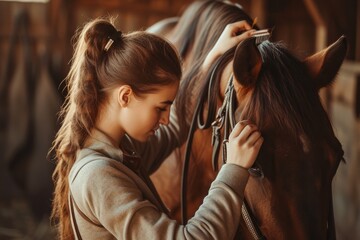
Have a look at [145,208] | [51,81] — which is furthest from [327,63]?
[51,81]

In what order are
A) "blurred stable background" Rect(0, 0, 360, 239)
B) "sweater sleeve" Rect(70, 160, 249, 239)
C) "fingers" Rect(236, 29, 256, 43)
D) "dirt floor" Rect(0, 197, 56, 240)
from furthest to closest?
"dirt floor" Rect(0, 197, 56, 240), "blurred stable background" Rect(0, 0, 360, 239), "fingers" Rect(236, 29, 256, 43), "sweater sleeve" Rect(70, 160, 249, 239)

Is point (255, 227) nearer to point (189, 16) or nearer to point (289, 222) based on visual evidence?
point (289, 222)

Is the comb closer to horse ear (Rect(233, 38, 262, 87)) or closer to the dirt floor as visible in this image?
horse ear (Rect(233, 38, 262, 87))

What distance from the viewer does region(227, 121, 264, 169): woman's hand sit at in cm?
113

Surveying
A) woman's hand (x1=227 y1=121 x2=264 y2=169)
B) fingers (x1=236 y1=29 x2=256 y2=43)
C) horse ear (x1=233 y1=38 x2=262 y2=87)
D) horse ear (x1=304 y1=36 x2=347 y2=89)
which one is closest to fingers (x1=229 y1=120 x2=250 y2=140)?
woman's hand (x1=227 y1=121 x2=264 y2=169)

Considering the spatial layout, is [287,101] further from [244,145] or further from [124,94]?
[124,94]

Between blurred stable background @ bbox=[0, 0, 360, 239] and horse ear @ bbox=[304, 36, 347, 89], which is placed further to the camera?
blurred stable background @ bbox=[0, 0, 360, 239]

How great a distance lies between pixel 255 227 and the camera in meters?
1.17

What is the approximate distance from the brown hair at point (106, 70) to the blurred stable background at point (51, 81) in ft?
8.21

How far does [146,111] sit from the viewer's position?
120 cm

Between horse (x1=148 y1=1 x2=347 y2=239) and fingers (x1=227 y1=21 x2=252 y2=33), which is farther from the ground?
fingers (x1=227 y1=21 x2=252 y2=33)

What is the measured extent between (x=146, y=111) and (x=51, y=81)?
4.50 m

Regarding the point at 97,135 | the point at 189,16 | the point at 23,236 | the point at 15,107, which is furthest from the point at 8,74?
the point at 97,135

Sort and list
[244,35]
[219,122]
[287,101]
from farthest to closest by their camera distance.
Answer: [244,35] → [219,122] → [287,101]
